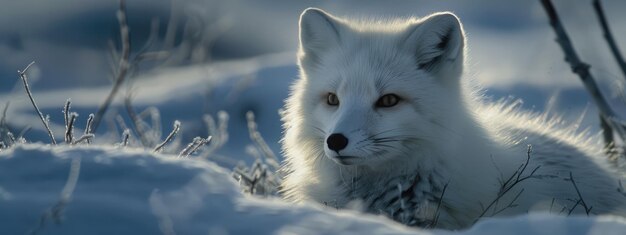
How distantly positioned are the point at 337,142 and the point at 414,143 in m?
0.46

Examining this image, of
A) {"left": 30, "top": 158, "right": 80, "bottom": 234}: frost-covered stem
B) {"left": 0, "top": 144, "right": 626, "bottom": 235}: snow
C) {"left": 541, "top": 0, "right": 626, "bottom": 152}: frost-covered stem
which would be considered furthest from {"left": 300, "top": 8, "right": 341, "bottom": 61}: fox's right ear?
{"left": 30, "top": 158, "right": 80, "bottom": 234}: frost-covered stem

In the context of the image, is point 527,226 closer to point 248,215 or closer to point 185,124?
point 248,215

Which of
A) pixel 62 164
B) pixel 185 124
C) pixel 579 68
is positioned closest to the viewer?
pixel 62 164

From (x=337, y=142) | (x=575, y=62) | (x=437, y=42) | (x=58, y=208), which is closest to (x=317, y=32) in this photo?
(x=437, y=42)

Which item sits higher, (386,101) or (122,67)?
(122,67)

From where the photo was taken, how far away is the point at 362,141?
3678 millimetres

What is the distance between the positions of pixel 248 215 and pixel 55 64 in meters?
13.5

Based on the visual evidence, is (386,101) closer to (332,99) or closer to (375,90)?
(375,90)

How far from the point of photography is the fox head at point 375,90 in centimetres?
377

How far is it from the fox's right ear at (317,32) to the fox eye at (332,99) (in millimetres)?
334

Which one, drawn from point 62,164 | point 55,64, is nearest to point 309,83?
point 62,164

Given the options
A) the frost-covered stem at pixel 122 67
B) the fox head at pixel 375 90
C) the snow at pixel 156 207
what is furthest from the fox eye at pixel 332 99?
the snow at pixel 156 207

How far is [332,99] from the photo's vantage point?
13.4ft

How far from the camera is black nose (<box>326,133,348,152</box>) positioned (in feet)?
11.8
